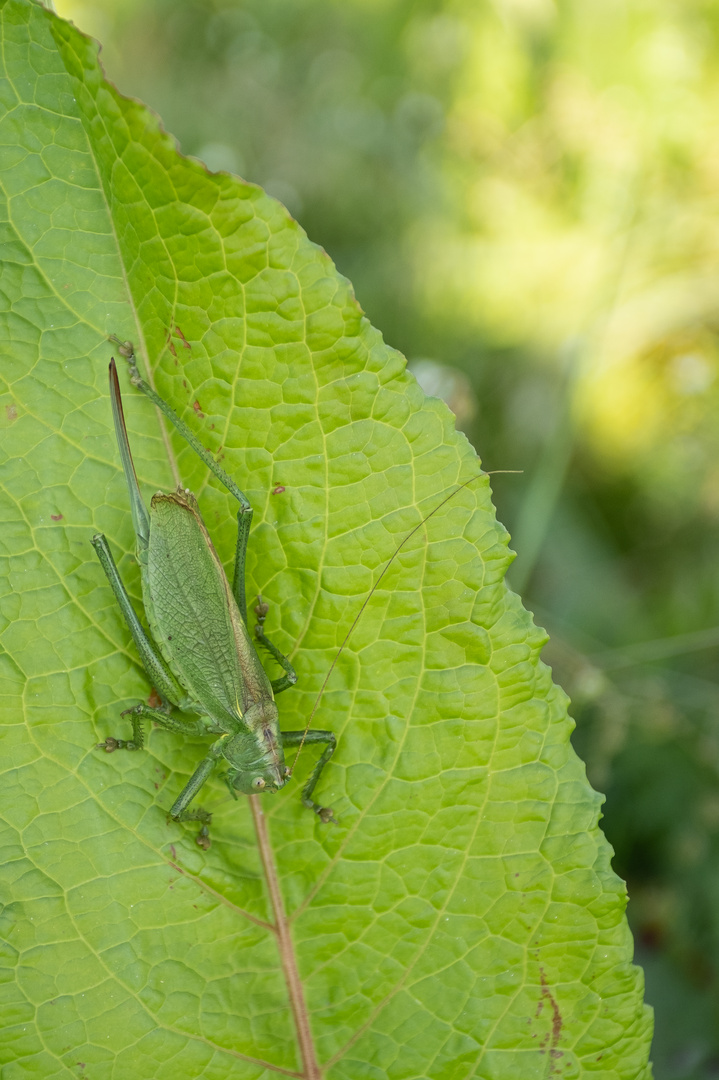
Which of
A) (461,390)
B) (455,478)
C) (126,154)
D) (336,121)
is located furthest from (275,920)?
(336,121)

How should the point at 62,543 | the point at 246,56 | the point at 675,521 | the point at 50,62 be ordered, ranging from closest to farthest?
the point at 50,62 < the point at 62,543 < the point at 675,521 < the point at 246,56

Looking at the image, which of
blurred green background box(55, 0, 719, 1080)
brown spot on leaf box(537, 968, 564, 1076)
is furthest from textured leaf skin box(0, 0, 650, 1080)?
blurred green background box(55, 0, 719, 1080)

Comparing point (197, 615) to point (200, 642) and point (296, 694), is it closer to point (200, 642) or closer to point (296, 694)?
point (200, 642)

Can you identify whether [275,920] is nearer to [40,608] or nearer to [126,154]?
[40,608]

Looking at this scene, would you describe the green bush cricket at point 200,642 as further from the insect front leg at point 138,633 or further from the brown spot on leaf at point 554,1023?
the brown spot on leaf at point 554,1023

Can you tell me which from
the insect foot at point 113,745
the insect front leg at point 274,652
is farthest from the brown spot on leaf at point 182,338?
the insect foot at point 113,745

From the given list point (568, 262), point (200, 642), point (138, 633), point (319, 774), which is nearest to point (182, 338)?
point (138, 633)

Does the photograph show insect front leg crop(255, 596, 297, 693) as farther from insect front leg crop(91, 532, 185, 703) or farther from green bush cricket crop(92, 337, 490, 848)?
insect front leg crop(91, 532, 185, 703)
